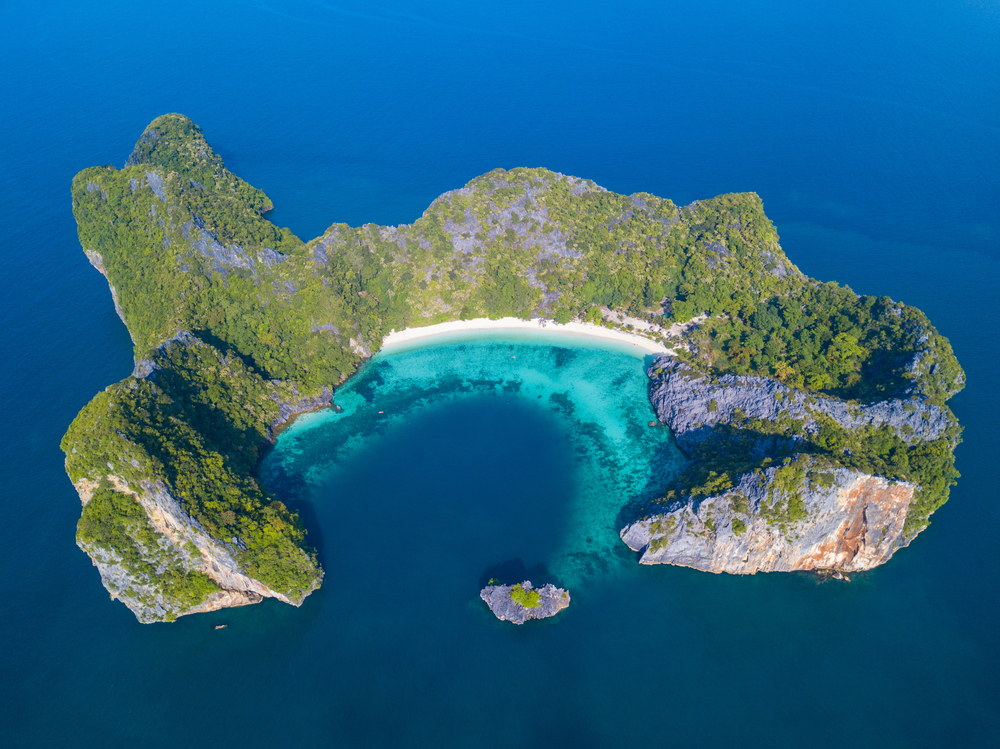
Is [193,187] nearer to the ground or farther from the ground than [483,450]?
farther from the ground

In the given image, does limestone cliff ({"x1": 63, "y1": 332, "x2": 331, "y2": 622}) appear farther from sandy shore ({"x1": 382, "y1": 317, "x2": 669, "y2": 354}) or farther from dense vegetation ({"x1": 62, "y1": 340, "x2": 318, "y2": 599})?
sandy shore ({"x1": 382, "y1": 317, "x2": 669, "y2": 354})

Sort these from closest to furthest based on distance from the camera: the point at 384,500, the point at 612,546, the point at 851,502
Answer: the point at 851,502 < the point at 612,546 < the point at 384,500

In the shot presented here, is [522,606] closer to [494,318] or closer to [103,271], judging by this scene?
[494,318]

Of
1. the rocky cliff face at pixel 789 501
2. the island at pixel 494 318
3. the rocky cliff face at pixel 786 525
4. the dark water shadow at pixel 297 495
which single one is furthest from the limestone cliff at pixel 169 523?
the rocky cliff face at pixel 786 525

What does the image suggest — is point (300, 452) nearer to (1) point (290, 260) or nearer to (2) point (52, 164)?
(1) point (290, 260)

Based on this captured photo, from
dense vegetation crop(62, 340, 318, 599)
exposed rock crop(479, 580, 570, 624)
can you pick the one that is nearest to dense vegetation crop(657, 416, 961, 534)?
exposed rock crop(479, 580, 570, 624)

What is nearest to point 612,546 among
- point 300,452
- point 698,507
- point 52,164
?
point 698,507

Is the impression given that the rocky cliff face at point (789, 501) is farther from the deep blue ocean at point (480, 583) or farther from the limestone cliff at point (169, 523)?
the limestone cliff at point (169, 523)
